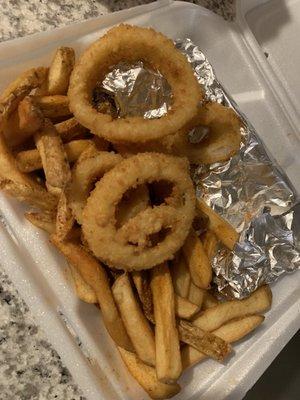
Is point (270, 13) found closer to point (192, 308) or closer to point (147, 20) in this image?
point (147, 20)

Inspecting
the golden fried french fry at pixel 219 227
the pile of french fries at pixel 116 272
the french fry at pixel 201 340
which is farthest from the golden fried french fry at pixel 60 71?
the french fry at pixel 201 340

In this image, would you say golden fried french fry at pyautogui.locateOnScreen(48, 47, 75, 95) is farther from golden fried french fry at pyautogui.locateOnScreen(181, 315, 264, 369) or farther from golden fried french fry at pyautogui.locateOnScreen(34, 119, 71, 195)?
golden fried french fry at pyautogui.locateOnScreen(181, 315, 264, 369)

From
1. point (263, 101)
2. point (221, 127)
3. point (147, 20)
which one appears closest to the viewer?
point (221, 127)

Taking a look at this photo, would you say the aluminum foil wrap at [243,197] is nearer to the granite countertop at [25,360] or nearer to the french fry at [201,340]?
the french fry at [201,340]

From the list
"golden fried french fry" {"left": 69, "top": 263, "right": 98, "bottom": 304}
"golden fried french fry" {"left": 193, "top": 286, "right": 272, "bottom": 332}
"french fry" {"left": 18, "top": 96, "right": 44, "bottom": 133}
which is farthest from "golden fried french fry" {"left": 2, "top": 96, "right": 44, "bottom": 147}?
"golden fried french fry" {"left": 193, "top": 286, "right": 272, "bottom": 332}

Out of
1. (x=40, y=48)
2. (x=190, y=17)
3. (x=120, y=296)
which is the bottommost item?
(x=120, y=296)

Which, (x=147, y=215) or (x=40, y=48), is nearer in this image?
(x=147, y=215)

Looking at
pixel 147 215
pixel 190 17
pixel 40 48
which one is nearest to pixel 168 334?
pixel 147 215

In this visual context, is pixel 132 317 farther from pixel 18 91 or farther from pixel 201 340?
pixel 18 91
